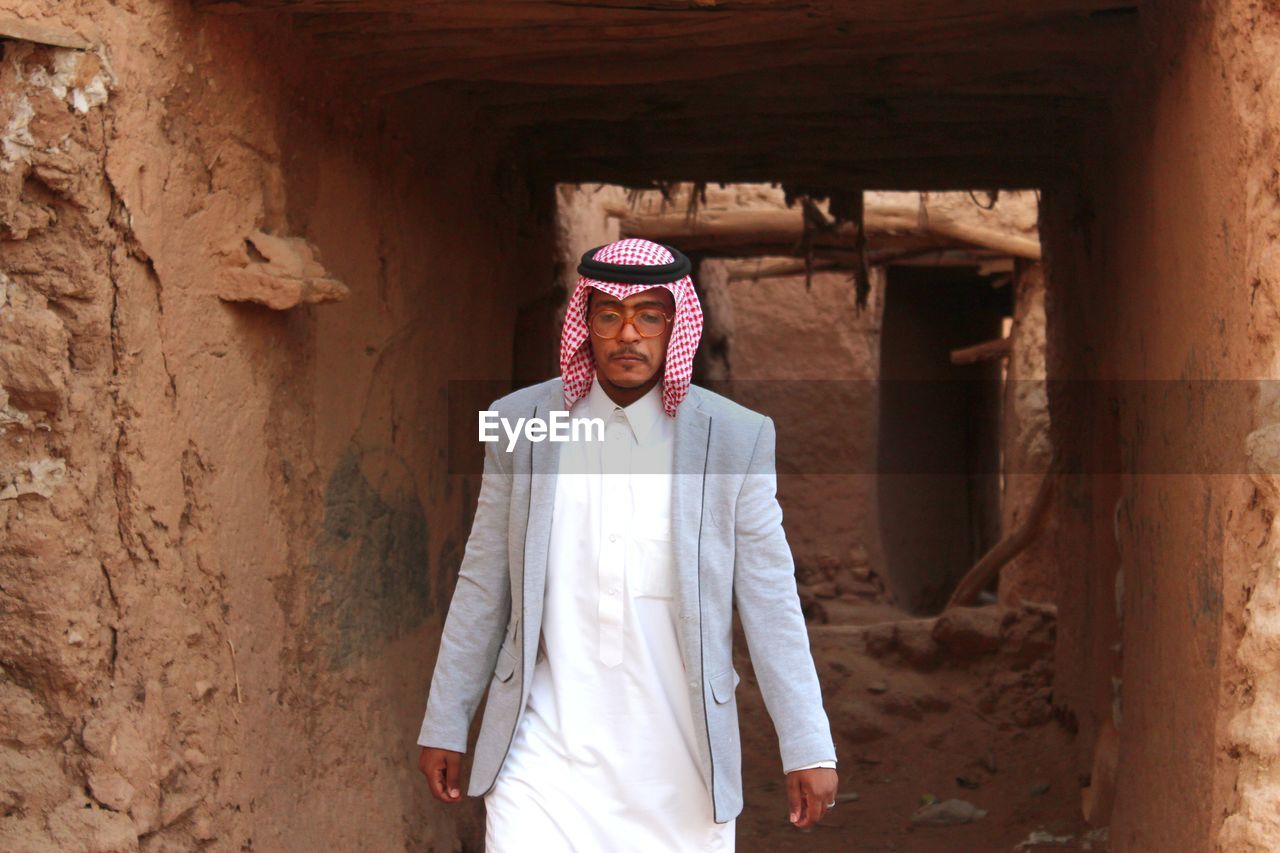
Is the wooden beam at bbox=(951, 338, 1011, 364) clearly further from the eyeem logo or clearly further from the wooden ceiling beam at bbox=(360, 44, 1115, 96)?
the eyeem logo

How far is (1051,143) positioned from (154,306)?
344cm

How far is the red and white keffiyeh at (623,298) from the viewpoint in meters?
2.76

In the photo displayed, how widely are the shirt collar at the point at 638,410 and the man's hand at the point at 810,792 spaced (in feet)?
2.29

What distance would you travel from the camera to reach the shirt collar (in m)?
2.82

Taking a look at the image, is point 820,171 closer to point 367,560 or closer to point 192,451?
point 367,560

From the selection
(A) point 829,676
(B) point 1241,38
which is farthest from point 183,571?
(A) point 829,676

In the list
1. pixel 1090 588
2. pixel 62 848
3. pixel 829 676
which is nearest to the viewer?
pixel 62 848

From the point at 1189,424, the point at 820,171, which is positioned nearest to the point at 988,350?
the point at 820,171

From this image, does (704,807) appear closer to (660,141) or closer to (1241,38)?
(1241,38)

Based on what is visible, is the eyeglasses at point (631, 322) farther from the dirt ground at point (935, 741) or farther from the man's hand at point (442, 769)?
the dirt ground at point (935, 741)

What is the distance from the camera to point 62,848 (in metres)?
2.92

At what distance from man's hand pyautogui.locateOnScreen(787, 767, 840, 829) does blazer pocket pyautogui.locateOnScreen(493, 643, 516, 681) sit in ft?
1.84

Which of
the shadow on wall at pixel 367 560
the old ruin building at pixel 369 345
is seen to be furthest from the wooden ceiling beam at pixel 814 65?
the shadow on wall at pixel 367 560

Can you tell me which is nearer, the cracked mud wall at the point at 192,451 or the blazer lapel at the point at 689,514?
the blazer lapel at the point at 689,514
